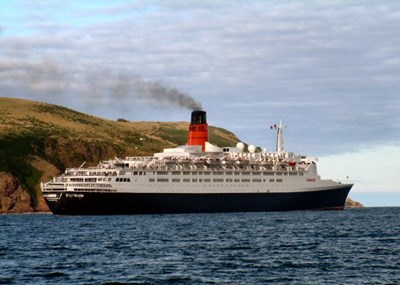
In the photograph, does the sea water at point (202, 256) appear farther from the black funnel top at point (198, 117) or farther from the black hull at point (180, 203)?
the black funnel top at point (198, 117)

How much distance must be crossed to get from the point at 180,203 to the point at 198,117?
21.5 meters

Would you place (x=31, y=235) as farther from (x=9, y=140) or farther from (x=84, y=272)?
(x=9, y=140)

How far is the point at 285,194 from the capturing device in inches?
4902

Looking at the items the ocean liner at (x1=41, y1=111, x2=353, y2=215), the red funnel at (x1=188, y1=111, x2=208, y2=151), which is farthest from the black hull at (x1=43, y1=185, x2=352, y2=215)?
the red funnel at (x1=188, y1=111, x2=208, y2=151)

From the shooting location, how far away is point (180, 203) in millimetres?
115188

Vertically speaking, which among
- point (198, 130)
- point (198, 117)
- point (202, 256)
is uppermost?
point (198, 117)

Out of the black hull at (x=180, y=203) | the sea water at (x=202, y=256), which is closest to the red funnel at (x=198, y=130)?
the black hull at (x=180, y=203)

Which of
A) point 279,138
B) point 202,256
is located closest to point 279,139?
point 279,138

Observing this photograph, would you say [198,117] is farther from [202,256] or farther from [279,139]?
[202,256]

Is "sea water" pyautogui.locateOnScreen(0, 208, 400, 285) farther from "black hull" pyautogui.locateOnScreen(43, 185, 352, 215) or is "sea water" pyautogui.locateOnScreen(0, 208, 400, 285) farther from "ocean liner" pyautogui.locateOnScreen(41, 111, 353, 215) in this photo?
"ocean liner" pyautogui.locateOnScreen(41, 111, 353, 215)

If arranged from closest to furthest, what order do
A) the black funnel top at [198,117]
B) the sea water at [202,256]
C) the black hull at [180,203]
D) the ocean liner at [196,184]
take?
the sea water at [202,256] → the black hull at [180,203] → the ocean liner at [196,184] → the black funnel top at [198,117]

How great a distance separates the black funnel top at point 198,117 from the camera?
131 metres

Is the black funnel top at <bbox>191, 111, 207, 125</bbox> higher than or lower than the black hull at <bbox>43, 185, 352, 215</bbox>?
higher

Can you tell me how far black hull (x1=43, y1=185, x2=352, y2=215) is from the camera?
111 metres
